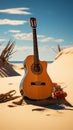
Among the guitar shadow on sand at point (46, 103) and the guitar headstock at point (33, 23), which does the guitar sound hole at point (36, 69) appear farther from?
the guitar headstock at point (33, 23)

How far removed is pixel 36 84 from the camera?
5746mm

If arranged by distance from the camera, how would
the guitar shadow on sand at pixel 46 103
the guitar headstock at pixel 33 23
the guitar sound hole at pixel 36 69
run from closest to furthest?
the guitar shadow on sand at pixel 46 103
the guitar sound hole at pixel 36 69
the guitar headstock at pixel 33 23

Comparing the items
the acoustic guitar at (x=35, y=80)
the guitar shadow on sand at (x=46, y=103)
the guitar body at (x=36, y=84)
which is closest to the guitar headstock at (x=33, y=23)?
the acoustic guitar at (x=35, y=80)

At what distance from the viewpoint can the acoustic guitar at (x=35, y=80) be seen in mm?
5684

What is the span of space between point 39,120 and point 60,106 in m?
1.40

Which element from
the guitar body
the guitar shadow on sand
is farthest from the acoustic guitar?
the guitar shadow on sand

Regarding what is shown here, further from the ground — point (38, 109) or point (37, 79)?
point (37, 79)

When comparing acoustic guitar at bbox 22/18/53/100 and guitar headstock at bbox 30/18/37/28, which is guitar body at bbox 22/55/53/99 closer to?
acoustic guitar at bbox 22/18/53/100

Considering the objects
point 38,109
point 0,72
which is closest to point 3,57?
point 0,72

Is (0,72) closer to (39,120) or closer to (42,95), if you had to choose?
(42,95)

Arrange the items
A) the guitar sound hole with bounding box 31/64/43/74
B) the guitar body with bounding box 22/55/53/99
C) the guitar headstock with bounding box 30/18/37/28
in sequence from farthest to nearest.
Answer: the guitar headstock with bounding box 30/18/37/28
the guitar sound hole with bounding box 31/64/43/74
the guitar body with bounding box 22/55/53/99

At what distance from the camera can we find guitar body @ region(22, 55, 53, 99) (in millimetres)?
5676

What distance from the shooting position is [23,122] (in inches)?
161

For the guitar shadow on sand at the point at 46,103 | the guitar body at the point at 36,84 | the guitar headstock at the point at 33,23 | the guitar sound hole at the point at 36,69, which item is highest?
the guitar headstock at the point at 33,23
